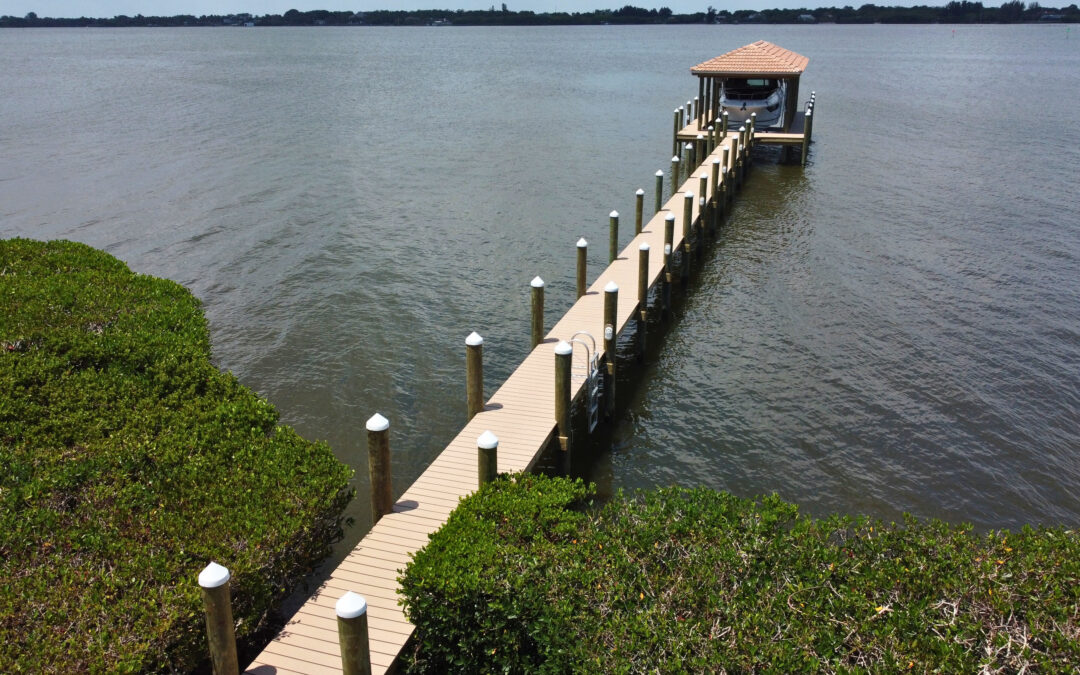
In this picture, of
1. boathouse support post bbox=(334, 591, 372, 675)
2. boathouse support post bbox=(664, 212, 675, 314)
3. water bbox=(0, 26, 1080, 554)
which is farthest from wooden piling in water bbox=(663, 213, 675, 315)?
boathouse support post bbox=(334, 591, 372, 675)

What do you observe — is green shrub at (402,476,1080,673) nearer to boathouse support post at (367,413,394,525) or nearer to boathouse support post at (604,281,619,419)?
boathouse support post at (367,413,394,525)

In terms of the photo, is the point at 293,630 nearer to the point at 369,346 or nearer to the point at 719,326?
the point at 369,346

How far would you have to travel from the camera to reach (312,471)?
8.78 metres

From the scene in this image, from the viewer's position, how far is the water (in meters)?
13.5

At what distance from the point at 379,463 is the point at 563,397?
3.19 meters

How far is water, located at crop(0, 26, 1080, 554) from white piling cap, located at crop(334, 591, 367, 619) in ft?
16.8

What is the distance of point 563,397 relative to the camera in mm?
11445

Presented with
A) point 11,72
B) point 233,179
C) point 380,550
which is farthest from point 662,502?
point 11,72

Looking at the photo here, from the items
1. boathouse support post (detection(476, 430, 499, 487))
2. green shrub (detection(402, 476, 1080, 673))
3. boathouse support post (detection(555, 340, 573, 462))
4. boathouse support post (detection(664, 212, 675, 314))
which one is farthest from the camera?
boathouse support post (detection(664, 212, 675, 314))

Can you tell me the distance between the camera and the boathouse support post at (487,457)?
8.91 metres

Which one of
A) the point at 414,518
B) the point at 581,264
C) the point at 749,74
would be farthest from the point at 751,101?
the point at 414,518

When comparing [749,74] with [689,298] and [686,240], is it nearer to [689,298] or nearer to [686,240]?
[686,240]

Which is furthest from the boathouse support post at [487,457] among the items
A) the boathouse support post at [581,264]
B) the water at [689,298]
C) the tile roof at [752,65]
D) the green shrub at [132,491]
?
the tile roof at [752,65]

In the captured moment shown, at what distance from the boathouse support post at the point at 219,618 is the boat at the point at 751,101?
101 feet
